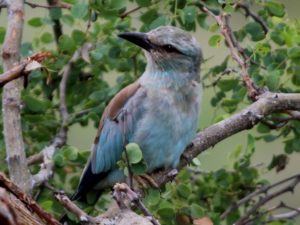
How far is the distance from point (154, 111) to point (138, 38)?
326 mm

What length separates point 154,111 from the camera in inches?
176

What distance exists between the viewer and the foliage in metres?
4.28

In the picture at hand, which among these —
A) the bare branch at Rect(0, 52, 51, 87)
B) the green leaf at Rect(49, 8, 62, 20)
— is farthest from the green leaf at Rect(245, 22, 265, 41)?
the bare branch at Rect(0, 52, 51, 87)

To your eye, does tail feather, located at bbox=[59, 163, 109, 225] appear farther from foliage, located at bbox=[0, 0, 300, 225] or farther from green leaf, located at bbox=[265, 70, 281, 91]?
green leaf, located at bbox=[265, 70, 281, 91]

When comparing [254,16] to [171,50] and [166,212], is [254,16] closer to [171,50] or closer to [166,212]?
[171,50]

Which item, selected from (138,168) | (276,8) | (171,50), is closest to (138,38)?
(171,50)

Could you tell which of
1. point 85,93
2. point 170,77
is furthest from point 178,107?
point 85,93

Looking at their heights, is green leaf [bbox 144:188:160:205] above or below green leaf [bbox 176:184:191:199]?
above

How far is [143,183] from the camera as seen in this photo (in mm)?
3953

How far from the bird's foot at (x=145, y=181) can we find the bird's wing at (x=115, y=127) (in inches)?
17.8

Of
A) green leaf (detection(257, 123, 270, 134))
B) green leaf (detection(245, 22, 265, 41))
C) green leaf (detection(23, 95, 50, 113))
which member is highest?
green leaf (detection(245, 22, 265, 41))

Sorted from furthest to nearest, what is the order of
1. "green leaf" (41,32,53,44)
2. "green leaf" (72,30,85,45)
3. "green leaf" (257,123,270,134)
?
"green leaf" (41,32,53,44)
"green leaf" (257,123,270,134)
"green leaf" (72,30,85,45)

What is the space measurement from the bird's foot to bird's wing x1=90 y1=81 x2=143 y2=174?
45 cm

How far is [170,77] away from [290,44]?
2.00 feet
